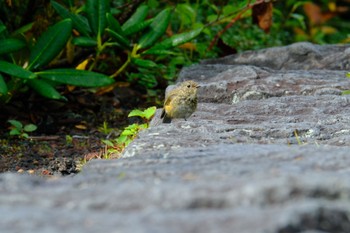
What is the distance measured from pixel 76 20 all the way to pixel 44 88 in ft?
1.97

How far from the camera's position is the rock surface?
1.59m

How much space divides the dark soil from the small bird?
18.1 inches

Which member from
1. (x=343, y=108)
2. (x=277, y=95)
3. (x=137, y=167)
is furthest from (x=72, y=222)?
Answer: (x=277, y=95)

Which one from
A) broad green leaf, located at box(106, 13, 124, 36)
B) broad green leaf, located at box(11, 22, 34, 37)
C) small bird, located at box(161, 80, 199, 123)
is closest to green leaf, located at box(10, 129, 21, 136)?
broad green leaf, located at box(11, 22, 34, 37)

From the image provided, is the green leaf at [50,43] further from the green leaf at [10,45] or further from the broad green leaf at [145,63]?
the broad green leaf at [145,63]

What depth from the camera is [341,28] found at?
33.3 feet

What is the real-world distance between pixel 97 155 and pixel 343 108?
141 centimetres

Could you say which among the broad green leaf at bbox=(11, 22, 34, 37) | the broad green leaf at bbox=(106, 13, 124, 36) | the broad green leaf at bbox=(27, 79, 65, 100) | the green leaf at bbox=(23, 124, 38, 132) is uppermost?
the broad green leaf at bbox=(106, 13, 124, 36)

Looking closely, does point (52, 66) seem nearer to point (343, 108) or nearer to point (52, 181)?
point (343, 108)

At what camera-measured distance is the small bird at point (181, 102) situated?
12.7 ft

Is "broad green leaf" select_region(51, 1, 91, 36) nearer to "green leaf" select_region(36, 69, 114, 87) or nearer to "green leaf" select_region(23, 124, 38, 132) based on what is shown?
"green leaf" select_region(36, 69, 114, 87)

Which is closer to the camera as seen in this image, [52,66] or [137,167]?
[137,167]

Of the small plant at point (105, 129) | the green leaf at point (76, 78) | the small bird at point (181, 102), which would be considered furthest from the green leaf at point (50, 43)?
the small bird at point (181, 102)

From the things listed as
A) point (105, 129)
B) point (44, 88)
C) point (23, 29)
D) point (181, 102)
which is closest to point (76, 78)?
point (44, 88)
